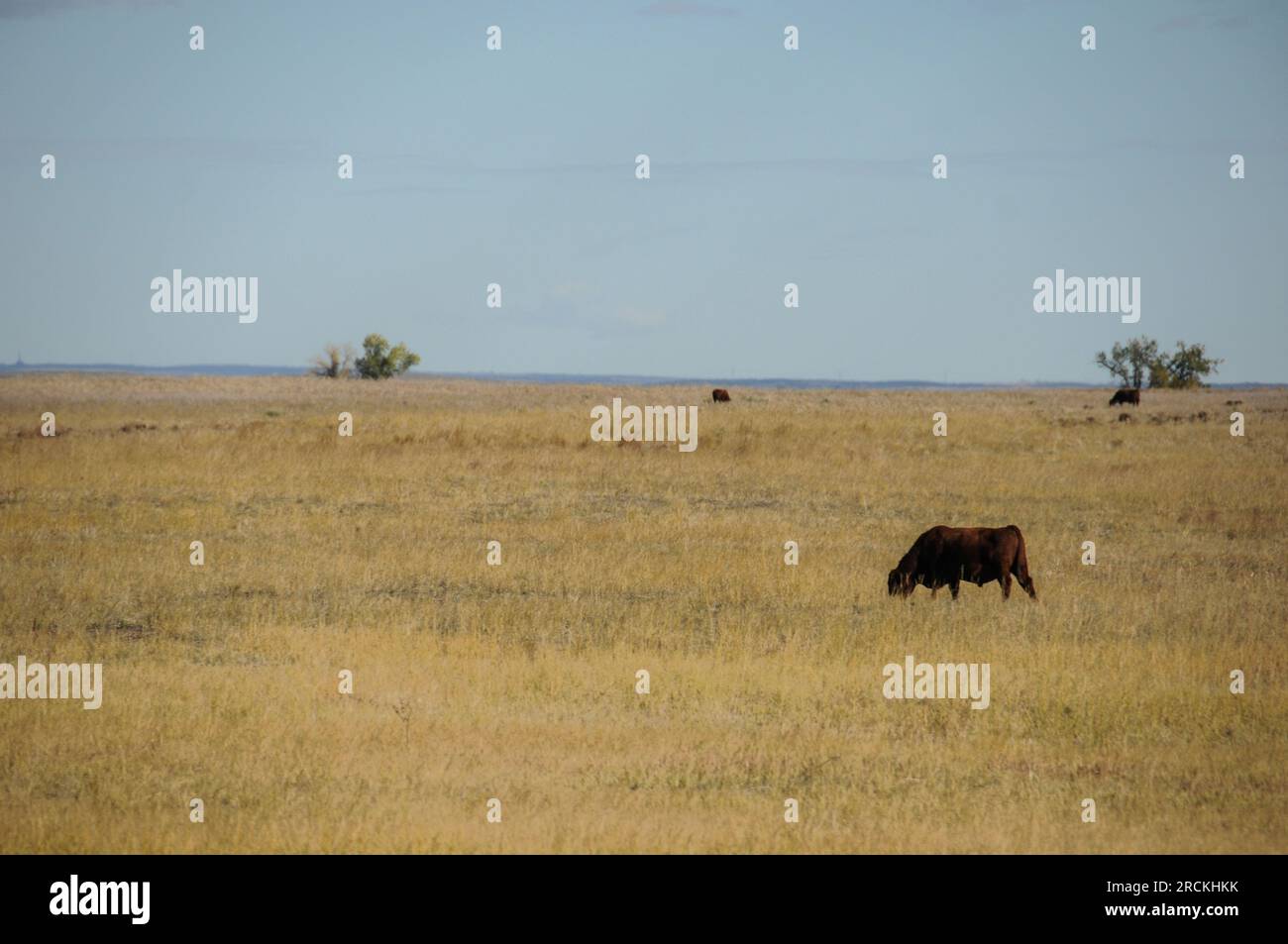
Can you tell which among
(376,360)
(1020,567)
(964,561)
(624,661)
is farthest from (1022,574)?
(376,360)

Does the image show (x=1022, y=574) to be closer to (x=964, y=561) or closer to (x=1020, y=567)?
(x=1020, y=567)

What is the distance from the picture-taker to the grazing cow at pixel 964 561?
664 inches

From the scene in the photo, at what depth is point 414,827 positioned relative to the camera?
8812 millimetres

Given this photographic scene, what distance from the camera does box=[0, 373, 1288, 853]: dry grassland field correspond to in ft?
30.3

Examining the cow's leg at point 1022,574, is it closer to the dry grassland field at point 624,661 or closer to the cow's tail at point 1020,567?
the cow's tail at point 1020,567

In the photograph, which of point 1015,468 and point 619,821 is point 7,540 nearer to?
point 619,821

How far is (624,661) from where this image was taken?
13578 millimetres

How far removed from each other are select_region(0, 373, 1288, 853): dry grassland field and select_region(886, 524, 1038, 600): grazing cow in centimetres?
32

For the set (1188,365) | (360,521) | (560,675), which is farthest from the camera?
(1188,365)

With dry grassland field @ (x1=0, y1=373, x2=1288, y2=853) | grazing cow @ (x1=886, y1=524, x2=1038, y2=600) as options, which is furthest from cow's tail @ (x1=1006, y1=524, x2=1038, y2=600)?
dry grassland field @ (x1=0, y1=373, x2=1288, y2=853)

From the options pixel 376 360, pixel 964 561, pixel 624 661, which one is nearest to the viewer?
pixel 624 661

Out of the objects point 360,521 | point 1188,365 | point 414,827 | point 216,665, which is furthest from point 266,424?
point 1188,365

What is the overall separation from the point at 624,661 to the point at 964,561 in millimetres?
5376
